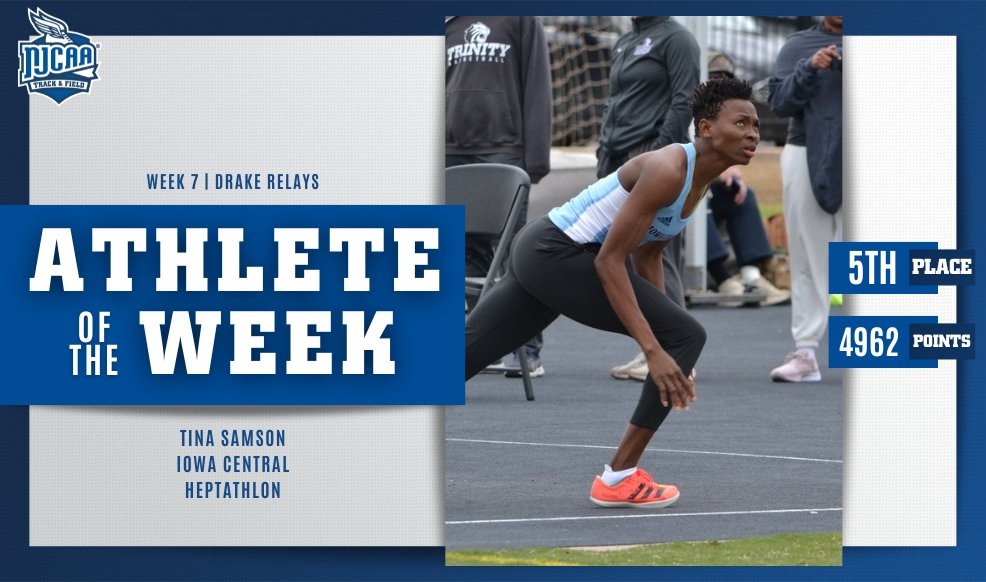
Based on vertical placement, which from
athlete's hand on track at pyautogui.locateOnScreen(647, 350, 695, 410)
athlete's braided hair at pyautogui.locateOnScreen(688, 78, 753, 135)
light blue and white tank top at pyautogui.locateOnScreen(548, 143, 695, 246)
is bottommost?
athlete's hand on track at pyautogui.locateOnScreen(647, 350, 695, 410)

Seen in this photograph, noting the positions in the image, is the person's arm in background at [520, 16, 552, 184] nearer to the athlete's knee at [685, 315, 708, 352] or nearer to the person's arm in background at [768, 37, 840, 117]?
the person's arm in background at [768, 37, 840, 117]

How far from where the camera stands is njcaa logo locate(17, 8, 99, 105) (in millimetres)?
4863

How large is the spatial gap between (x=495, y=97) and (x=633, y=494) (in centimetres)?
308

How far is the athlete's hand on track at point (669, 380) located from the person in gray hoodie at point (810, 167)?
3.10m

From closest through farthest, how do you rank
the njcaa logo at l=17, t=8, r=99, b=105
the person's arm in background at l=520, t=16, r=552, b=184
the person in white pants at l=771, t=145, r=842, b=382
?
the njcaa logo at l=17, t=8, r=99, b=105, the person's arm in background at l=520, t=16, r=552, b=184, the person in white pants at l=771, t=145, r=842, b=382

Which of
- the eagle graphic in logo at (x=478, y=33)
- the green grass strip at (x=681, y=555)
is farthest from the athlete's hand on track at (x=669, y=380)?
the eagle graphic in logo at (x=478, y=33)

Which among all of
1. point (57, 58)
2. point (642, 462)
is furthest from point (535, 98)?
point (57, 58)

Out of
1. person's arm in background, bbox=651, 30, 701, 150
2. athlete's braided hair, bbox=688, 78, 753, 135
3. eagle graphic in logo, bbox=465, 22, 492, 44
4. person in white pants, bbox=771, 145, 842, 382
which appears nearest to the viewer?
athlete's braided hair, bbox=688, 78, 753, 135

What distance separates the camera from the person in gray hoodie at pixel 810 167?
8.45 meters

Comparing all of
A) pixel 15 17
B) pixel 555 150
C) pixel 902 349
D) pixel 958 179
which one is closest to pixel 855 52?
pixel 958 179

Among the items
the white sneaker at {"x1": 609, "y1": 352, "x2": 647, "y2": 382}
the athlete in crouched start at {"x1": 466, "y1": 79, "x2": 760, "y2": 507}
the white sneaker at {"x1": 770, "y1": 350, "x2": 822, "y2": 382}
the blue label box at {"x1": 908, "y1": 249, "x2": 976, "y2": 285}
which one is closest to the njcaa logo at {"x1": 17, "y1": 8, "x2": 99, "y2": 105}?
the athlete in crouched start at {"x1": 466, "y1": 79, "x2": 760, "y2": 507}

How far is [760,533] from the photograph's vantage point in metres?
5.32

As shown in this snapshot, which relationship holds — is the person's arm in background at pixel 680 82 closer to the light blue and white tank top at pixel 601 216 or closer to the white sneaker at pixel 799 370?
the white sneaker at pixel 799 370

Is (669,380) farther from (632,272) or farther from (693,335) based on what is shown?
(632,272)
